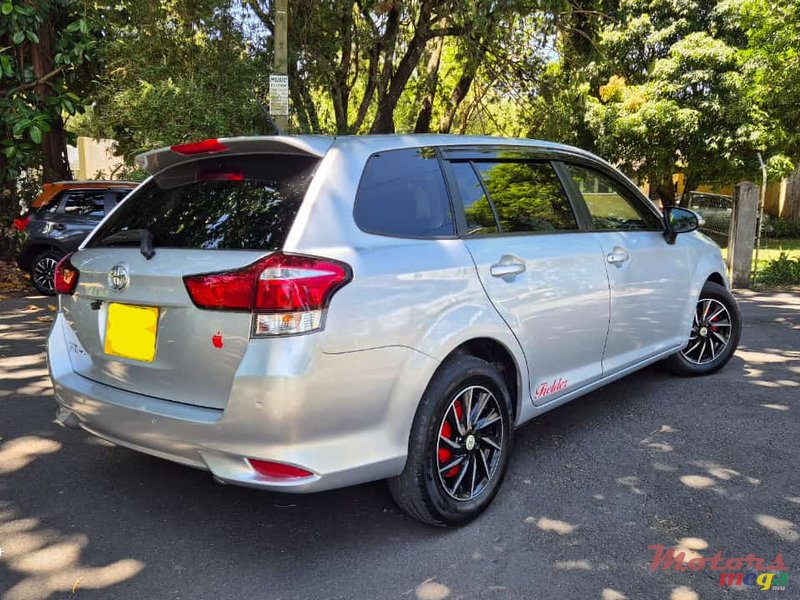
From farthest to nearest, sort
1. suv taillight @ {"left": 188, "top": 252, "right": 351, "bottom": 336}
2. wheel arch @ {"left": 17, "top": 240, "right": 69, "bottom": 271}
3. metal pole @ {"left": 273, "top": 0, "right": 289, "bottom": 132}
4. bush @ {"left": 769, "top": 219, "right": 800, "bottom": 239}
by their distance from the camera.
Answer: bush @ {"left": 769, "top": 219, "right": 800, "bottom": 239} < wheel arch @ {"left": 17, "top": 240, "right": 69, "bottom": 271} < metal pole @ {"left": 273, "top": 0, "right": 289, "bottom": 132} < suv taillight @ {"left": 188, "top": 252, "right": 351, "bottom": 336}

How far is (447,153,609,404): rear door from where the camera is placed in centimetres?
324

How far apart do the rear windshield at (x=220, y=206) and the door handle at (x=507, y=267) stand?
98 cm

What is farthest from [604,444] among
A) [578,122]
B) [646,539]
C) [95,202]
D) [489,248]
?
[578,122]

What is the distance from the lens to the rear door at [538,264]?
3.24m

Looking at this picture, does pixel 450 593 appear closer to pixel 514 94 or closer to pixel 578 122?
pixel 514 94

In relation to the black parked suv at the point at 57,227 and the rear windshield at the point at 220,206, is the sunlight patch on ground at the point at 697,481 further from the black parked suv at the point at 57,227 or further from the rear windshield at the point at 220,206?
the black parked suv at the point at 57,227

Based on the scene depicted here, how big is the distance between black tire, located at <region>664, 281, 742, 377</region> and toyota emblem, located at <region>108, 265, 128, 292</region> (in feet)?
13.1

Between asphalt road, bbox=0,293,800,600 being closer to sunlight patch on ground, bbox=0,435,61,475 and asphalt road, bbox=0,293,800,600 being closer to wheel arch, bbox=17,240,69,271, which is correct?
sunlight patch on ground, bbox=0,435,61,475

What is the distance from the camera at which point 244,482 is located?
8.18 ft

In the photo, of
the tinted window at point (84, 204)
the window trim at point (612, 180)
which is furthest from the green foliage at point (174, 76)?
the window trim at point (612, 180)

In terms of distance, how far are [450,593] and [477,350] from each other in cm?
111

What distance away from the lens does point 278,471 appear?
248 centimetres

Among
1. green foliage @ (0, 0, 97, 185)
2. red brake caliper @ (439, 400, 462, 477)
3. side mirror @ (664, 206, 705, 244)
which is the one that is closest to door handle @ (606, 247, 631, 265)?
side mirror @ (664, 206, 705, 244)

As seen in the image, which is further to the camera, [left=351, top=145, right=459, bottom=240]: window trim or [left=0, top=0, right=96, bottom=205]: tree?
[left=0, top=0, right=96, bottom=205]: tree
